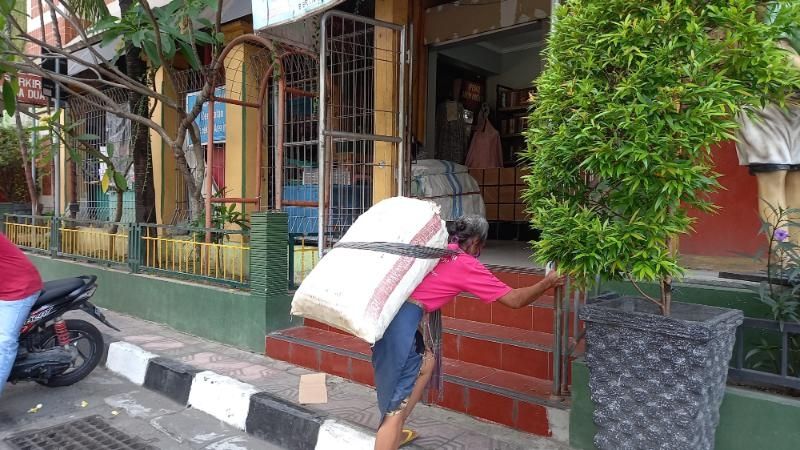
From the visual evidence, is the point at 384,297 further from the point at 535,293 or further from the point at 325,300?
the point at 535,293

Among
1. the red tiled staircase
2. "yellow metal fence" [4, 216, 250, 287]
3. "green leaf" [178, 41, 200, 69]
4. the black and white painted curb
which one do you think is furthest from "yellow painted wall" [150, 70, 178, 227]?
the red tiled staircase

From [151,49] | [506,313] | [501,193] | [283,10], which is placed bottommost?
[506,313]

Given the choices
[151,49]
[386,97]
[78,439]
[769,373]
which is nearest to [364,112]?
[386,97]

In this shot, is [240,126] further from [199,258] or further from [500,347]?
[500,347]

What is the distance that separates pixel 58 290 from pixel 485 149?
17.0 ft

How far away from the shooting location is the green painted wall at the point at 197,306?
16.6 ft

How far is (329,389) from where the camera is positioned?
409 centimetres

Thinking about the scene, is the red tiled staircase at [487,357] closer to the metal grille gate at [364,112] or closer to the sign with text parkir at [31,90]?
the metal grille gate at [364,112]

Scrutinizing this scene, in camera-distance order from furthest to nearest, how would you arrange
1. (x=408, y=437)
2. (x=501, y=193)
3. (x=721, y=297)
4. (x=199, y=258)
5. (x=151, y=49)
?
(x=501, y=193)
(x=199, y=258)
(x=151, y=49)
(x=408, y=437)
(x=721, y=297)

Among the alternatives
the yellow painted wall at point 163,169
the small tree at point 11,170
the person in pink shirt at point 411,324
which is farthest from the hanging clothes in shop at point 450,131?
the small tree at point 11,170

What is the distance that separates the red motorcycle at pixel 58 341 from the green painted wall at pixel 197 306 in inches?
43.5

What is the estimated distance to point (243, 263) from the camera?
5391 mm

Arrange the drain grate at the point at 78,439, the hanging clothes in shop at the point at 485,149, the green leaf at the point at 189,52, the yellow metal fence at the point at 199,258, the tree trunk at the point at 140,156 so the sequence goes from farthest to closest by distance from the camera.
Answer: the hanging clothes in shop at the point at 485,149 < the tree trunk at the point at 140,156 < the yellow metal fence at the point at 199,258 < the green leaf at the point at 189,52 < the drain grate at the point at 78,439

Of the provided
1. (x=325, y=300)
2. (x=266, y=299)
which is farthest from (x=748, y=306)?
(x=266, y=299)
